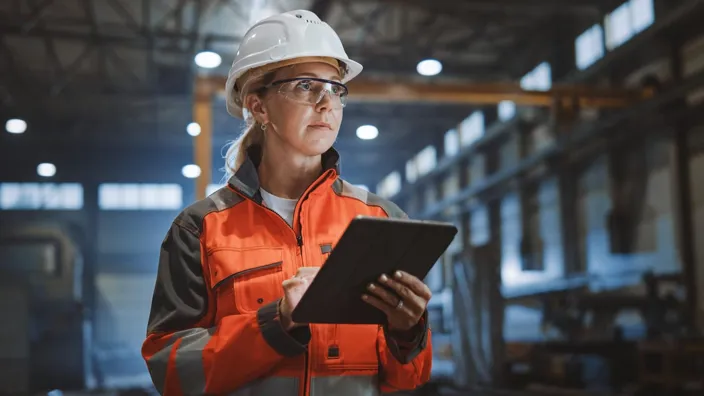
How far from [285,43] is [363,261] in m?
0.66

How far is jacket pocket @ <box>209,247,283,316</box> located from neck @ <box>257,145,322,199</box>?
227 mm

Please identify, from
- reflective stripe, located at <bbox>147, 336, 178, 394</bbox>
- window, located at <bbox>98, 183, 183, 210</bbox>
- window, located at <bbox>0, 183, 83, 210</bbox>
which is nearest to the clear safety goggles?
reflective stripe, located at <bbox>147, 336, 178, 394</bbox>

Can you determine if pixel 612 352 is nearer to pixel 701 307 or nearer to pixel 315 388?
pixel 701 307

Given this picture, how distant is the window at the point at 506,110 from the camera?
1396 cm

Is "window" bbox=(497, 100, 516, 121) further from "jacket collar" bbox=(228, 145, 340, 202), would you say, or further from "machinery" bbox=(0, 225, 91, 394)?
"jacket collar" bbox=(228, 145, 340, 202)

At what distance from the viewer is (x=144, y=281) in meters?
15.1

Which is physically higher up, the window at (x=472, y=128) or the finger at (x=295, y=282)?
the window at (x=472, y=128)

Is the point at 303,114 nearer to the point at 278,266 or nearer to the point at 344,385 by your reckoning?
the point at 278,266

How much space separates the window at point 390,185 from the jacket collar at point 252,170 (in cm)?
1301

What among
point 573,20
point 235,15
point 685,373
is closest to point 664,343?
point 685,373

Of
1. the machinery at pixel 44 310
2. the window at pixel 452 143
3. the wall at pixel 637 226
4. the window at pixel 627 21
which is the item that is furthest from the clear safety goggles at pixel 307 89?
the window at pixel 452 143

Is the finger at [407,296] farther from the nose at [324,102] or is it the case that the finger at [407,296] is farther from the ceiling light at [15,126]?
the ceiling light at [15,126]

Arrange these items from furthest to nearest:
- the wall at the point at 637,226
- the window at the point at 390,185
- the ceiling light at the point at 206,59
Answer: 1. the window at the point at 390,185
2. the wall at the point at 637,226
3. the ceiling light at the point at 206,59

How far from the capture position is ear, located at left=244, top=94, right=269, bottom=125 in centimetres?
185
